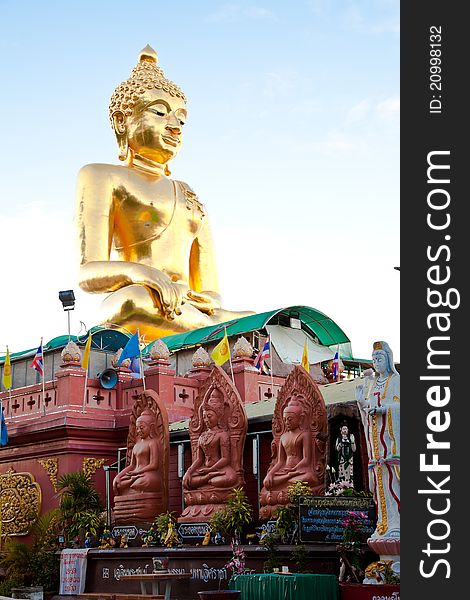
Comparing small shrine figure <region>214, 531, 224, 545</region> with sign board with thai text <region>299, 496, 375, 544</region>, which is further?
small shrine figure <region>214, 531, 224, 545</region>

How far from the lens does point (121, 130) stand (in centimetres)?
2634

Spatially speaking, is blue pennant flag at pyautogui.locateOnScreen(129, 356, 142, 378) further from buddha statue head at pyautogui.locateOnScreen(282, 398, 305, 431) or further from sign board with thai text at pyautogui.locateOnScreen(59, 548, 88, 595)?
buddha statue head at pyautogui.locateOnScreen(282, 398, 305, 431)

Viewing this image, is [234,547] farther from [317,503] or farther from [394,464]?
[394,464]

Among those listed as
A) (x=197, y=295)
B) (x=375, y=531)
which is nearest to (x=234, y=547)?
(x=375, y=531)

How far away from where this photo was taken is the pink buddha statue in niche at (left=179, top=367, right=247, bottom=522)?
49.9 feet

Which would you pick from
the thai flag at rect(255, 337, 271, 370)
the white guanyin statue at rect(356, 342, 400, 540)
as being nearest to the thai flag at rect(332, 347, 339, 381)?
the thai flag at rect(255, 337, 271, 370)

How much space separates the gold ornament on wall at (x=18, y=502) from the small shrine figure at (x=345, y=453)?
251 inches

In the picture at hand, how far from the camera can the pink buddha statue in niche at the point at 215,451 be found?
599 inches

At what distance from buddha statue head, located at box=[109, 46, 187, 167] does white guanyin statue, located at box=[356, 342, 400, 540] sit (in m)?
14.8

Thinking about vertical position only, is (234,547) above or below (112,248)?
below

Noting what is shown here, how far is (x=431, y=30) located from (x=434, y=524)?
3.49 m

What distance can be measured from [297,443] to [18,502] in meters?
6.67

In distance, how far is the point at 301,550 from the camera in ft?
41.0

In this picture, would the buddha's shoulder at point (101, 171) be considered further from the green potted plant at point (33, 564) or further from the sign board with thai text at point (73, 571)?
the sign board with thai text at point (73, 571)
